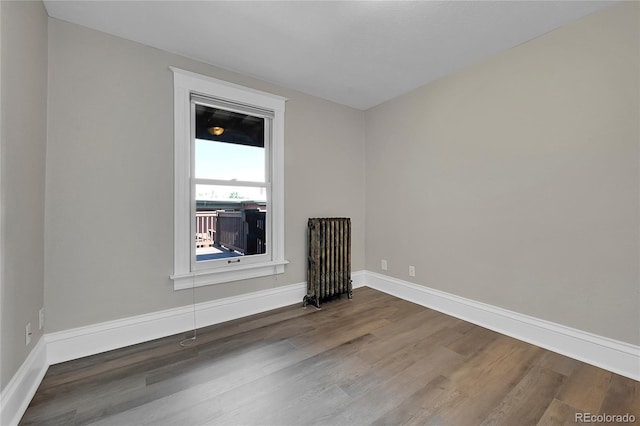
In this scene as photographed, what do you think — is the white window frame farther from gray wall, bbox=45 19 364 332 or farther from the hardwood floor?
the hardwood floor

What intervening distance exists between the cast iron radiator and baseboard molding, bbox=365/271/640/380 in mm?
816

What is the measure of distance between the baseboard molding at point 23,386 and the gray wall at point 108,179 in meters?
0.23

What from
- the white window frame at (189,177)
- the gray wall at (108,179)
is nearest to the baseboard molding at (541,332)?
the white window frame at (189,177)

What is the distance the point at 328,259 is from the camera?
3.18 metres

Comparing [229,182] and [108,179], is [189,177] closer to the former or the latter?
[229,182]

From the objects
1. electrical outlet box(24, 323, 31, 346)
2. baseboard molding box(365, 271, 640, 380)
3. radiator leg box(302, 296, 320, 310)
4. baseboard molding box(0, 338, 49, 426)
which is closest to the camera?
baseboard molding box(0, 338, 49, 426)

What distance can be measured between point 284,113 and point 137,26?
146 centimetres

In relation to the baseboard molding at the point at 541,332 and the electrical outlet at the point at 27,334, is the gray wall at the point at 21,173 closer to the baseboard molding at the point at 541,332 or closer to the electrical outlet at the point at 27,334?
the electrical outlet at the point at 27,334

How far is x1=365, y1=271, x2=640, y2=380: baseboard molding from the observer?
1.81m

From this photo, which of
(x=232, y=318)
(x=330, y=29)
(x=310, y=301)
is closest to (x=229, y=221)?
(x=232, y=318)

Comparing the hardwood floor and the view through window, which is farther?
the view through window

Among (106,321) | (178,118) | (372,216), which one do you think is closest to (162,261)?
(106,321)

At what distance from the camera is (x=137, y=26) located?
6.74ft

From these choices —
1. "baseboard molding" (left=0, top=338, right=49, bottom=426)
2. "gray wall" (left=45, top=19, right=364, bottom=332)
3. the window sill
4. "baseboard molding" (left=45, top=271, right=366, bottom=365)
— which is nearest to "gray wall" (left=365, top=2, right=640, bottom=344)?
the window sill
